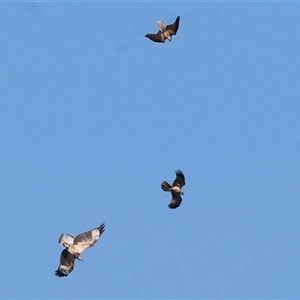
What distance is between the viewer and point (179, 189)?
75.9m

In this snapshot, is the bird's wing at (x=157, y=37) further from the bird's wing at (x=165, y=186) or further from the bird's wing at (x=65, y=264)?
the bird's wing at (x=65, y=264)

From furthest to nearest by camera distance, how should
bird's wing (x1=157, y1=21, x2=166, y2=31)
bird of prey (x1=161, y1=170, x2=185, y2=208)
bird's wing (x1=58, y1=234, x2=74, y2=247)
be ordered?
bird's wing (x1=157, y1=21, x2=166, y2=31)
bird of prey (x1=161, y1=170, x2=185, y2=208)
bird's wing (x1=58, y1=234, x2=74, y2=247)

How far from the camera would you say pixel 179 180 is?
7588cm

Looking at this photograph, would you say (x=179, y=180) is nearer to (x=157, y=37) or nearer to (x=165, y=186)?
(x=165, y=186)

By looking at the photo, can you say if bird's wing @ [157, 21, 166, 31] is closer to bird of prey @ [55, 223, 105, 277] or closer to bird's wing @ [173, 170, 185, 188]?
bird's wing @ [173, 170, 185, 188]

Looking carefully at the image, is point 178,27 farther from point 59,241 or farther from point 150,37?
point 59,241

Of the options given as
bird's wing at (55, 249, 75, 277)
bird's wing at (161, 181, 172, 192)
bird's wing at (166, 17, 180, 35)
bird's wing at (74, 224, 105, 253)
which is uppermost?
bird's wing at (166, 17, 180, 35)

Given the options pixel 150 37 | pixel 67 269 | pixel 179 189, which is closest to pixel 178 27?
pixel 150 37

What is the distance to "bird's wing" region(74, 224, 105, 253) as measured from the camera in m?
72.4

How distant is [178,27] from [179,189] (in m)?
7.28

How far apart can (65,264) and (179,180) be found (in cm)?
676

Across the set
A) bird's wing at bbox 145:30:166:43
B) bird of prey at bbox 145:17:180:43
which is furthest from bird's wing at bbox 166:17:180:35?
bird's wing at bbox 145:30:166:43

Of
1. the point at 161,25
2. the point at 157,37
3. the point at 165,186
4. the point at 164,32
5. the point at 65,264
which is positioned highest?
the point at 161,25

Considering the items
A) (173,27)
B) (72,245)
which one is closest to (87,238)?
(72,245)
